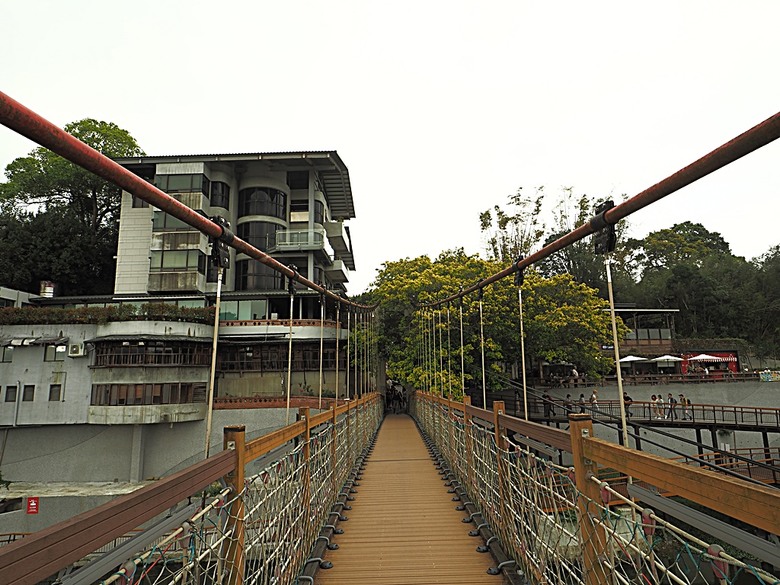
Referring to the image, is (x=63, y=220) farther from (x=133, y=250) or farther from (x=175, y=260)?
(x=175, y=260)

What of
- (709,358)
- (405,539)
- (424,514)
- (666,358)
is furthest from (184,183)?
(709,358)

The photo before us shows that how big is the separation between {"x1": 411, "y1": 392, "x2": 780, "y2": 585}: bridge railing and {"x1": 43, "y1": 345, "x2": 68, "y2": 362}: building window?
1660 centimetres

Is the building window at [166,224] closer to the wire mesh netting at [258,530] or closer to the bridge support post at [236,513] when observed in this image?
the wire mesh netting at [258,530]

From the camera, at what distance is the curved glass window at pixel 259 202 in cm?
2095

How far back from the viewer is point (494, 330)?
15.0 m

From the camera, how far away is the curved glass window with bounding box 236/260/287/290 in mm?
19969

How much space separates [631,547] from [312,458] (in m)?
2.32

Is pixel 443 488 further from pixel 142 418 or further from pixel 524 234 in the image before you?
pixel 524 234

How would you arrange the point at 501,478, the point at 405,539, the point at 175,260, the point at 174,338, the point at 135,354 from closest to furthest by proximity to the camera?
the point at 501,478 < the point at 405,539 < the point at 135,354 < the point at 174,338 < the point at 175,260

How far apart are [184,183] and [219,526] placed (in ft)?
66.4

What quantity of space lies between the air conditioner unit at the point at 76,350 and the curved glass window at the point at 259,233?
7510 mm

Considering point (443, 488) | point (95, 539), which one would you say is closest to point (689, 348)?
point (443, 488)

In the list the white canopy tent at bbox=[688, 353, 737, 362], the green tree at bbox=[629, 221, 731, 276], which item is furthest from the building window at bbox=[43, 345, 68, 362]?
the green tree at bbox=[629, 221, 731, 276]

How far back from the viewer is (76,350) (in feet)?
51.6
